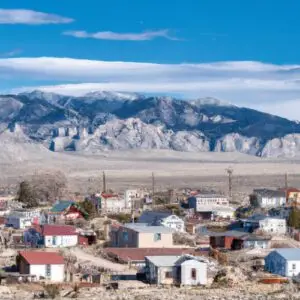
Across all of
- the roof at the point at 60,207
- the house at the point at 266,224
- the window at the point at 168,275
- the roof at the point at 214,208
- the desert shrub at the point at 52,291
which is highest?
the roof at the point at 60,207

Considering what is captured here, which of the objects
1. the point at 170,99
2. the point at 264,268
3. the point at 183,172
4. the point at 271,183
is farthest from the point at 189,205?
the point at 170,99

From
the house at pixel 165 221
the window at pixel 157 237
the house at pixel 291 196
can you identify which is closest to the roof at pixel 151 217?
the house at pixel 165 221

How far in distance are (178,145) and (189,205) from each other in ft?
362

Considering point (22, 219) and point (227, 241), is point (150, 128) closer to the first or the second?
point (22, 219)

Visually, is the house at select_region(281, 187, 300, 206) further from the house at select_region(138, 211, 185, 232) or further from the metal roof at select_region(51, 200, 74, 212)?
the metal roof at select_region(51, 200, 74, 212)

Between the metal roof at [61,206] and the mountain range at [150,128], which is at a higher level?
the mountain range at [150,128]

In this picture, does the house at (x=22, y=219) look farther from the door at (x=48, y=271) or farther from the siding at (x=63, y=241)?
the door at (x=48, y=271)

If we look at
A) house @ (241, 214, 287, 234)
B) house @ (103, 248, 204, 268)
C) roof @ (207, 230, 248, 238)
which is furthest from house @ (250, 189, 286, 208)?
house @ (103, 248, 204, 268)

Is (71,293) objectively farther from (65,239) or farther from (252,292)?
(65,239)

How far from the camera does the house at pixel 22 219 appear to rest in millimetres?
42750

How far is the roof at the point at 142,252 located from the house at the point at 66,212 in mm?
10727

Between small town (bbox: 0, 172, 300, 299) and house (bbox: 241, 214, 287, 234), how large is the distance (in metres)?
0.06

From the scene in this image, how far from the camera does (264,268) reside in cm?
3089

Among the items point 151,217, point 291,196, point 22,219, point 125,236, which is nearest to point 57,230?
point 125,236
